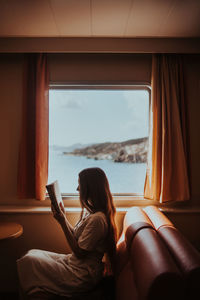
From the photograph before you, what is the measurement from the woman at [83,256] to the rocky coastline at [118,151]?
88 centimetres

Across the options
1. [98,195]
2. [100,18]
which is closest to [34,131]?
[98,195]

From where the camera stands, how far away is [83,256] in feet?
5.60

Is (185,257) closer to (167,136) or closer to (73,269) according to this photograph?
(73,269)

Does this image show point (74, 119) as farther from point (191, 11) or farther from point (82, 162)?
point (191, 11)

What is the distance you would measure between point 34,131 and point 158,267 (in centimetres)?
182

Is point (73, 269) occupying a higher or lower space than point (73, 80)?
lower

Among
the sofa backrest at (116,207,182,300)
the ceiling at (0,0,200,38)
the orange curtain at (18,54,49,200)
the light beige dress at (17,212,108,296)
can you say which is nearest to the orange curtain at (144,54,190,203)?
the ceiling at (0,0,200,38)

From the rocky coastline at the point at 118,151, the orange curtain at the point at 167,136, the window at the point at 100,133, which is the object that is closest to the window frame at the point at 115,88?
the window at the point at 100,133

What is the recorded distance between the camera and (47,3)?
1765 mm

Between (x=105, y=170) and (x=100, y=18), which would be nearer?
(x=100, y=18)

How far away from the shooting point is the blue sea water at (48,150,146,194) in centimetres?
260

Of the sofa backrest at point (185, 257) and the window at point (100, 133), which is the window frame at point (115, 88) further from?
the sofa backrest at point (185, 257)

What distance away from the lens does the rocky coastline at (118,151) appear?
262 cm

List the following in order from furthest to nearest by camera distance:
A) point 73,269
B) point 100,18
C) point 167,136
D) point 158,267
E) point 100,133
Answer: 1. point 100,133
2. point 167,136
3. point 100,18
4. point 73,269
5. point 158,267
